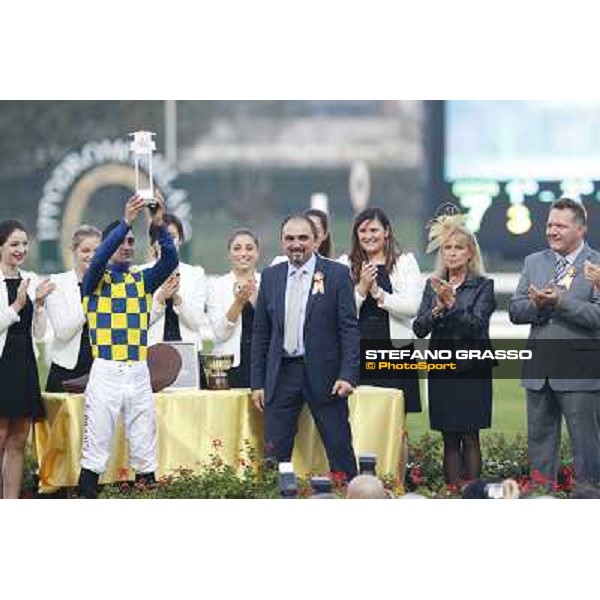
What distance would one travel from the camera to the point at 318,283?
515 inches

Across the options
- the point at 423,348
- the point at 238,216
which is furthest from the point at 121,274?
the point at 423,348

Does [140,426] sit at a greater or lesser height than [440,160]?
lesser

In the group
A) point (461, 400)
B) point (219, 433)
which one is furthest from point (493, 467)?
point (219, 433)

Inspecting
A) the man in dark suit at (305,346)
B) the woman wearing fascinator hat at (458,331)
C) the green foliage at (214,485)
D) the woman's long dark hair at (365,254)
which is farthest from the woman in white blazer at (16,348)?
the woman wearing fascinator hat at (458,331)

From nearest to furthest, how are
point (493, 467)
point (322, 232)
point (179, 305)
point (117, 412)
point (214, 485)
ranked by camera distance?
point (117, 412) → point (214, 485) → point (322, 232) → point (179, 305) → point (493, 467)

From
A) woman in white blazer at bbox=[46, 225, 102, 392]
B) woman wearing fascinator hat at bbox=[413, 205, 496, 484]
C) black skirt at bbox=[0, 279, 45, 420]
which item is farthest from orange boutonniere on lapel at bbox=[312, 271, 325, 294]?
black skirt at bbox=[0, 279, 45, 420]

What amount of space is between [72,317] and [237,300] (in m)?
0.88

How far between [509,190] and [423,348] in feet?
3.12

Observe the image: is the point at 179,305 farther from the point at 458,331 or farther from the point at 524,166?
the point at 524,166

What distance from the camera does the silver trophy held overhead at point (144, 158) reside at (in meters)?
12.9

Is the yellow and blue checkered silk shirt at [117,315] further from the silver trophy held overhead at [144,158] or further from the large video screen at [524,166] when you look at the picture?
the large video screen at [524,166]

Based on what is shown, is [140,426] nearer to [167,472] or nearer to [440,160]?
[167,472]

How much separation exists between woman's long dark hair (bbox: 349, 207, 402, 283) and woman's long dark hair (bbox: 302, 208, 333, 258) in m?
0.12

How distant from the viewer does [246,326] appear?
531 inches
